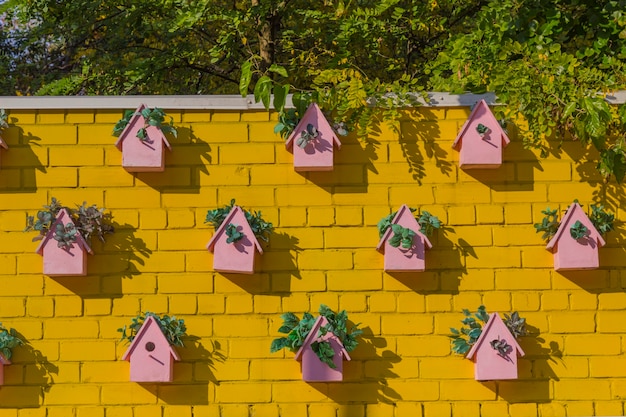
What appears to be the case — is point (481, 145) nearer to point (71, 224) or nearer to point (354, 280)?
point (354, 280)

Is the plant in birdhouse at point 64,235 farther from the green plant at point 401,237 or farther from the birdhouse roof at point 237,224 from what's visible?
the green plant at point 401,237

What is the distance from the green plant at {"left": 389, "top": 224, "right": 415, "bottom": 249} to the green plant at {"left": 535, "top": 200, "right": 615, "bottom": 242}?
0.66 meters

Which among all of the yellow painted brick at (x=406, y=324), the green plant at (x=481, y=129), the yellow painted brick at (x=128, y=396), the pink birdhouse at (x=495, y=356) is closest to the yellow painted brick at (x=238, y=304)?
the yellow painted brick at (x=128, y=396)

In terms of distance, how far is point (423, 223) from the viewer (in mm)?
3818

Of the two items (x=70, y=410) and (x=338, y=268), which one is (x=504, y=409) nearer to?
(x=338, y=268)

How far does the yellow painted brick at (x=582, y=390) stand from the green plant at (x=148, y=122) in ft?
7.35

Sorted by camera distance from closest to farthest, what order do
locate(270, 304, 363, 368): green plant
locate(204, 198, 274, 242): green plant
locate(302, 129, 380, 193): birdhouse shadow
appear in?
1. locate(270, 304, 363, 368): green plant
2. locate(204, 198, 274, 242): green plant
3. locate(302, 129, 380, 193): birdhouse shadow

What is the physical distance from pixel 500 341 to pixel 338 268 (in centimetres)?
85

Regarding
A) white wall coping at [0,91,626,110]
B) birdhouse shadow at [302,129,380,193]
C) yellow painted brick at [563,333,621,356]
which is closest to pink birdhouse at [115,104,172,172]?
white wall coping at [0,91,626,110]

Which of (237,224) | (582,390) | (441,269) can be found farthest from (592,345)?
(237,224)

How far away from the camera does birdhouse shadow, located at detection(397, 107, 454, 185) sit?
12.9ft

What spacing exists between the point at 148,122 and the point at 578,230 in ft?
7.02

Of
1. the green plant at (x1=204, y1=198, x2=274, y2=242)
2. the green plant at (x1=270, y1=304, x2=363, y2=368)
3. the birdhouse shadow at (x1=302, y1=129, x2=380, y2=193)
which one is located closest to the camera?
the green plant at (x1=270, y1=304, x2=363, y2=368)

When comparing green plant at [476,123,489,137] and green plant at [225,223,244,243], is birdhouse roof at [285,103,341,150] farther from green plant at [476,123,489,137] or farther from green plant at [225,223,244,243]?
green plant at [476,123,489,137]
